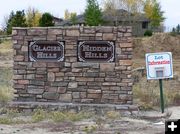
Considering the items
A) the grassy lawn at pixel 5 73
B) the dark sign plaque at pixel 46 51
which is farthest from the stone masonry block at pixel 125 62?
the grassy lawn at pixel 5 73

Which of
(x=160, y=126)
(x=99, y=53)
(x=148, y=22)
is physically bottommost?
(x=160, y=126)

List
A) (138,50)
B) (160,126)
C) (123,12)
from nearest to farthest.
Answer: (160,126) → (138,50) → (123,12)

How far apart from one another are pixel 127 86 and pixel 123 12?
61.3 m

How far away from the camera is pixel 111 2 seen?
76.4 metres

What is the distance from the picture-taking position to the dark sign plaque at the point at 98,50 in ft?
46.7

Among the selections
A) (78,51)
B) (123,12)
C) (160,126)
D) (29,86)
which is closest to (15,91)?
(29,86)

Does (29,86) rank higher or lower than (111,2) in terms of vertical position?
lower

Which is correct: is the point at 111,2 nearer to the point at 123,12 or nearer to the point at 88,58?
the point at 123,12

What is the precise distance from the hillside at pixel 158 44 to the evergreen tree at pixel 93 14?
5987mm

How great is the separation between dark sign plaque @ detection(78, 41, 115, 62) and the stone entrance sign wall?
0.03m

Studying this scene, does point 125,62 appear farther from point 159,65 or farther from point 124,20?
point 124,20

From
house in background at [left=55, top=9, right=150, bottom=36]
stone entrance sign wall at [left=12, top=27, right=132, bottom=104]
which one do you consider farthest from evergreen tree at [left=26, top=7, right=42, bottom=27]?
stone entrance sign wall at [left=12, top=27, right=132, bottom=104]

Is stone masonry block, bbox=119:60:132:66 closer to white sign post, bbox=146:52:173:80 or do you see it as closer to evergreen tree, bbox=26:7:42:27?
white sign post, bbox=146:52:173:80

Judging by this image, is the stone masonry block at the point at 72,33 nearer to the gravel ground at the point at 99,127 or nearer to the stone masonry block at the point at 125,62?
the stone masonry block at the point at 125,62
